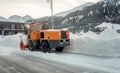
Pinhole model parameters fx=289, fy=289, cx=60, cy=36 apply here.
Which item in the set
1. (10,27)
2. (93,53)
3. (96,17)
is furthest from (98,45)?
(96,17)

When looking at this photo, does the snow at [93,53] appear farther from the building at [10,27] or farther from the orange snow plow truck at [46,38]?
the building at [10,27]

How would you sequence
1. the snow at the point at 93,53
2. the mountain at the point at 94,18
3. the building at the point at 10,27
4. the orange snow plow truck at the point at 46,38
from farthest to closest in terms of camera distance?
the mountain at the point at 94,18, the building at the point at 10,27, the orange snow plow truck at the point at 46,38, the snow at the point at 93,53

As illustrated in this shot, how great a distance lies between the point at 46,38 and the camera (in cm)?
2486

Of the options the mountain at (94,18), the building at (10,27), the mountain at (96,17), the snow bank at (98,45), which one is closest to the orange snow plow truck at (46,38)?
the snow bank at (98,45)

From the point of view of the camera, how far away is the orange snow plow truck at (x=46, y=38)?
24.2m

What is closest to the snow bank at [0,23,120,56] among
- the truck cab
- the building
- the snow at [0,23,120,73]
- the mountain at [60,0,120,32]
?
the snow at [0,23,120,73]

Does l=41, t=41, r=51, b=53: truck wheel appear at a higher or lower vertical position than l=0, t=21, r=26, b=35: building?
lower

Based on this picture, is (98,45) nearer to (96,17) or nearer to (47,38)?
(47,38)

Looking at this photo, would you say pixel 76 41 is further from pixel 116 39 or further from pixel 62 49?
pixel 116 39

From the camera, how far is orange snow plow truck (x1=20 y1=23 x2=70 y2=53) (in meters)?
24.2

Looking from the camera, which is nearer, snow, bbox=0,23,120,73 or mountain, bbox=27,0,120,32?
snow, bbox=0,23,120,73

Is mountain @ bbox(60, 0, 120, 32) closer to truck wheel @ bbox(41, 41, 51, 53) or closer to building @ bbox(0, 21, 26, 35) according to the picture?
building @ bbox(0, 21, 26, 35)

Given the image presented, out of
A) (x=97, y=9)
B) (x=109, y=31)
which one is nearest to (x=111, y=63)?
(x=109, y=31)

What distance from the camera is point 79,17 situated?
19500cm
